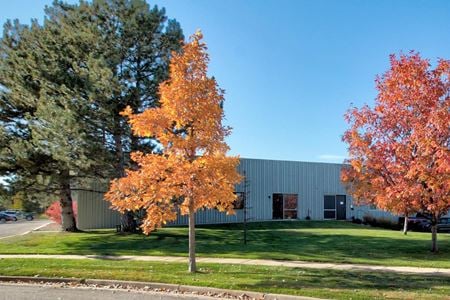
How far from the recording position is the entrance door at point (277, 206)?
1431 inches

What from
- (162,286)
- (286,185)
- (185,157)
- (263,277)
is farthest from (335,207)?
(162,286)

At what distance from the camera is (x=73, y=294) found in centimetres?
1001

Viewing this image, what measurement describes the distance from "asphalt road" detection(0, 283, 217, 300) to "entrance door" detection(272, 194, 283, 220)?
2667 cm

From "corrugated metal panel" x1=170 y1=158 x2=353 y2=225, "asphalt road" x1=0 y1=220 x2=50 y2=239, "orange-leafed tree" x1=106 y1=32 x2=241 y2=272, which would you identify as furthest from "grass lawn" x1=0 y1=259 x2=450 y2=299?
"corrugated metal panel" x1=170 y1=158 x2=353 y2=225

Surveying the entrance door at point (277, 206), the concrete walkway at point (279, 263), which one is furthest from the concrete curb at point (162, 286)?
the entrance door at point (277, 206)

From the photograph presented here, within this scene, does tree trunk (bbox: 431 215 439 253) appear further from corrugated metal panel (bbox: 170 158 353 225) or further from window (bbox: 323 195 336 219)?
window (bbox: 323 195 336 219)

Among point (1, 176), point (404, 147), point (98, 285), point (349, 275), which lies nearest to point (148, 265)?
point (98, 285)

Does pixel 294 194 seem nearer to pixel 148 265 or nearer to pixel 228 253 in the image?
pixel 228 253

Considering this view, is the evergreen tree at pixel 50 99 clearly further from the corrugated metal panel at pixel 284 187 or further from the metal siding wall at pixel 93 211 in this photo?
the corrugated metal panel at pixel 284 187

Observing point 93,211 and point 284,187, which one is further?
point 284,187

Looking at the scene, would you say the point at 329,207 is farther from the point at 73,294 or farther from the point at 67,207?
the point at 73,294

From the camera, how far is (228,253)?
1680 centimetres

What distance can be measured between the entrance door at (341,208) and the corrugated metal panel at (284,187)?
0.30 m

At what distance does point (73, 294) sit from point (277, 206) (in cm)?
2772
